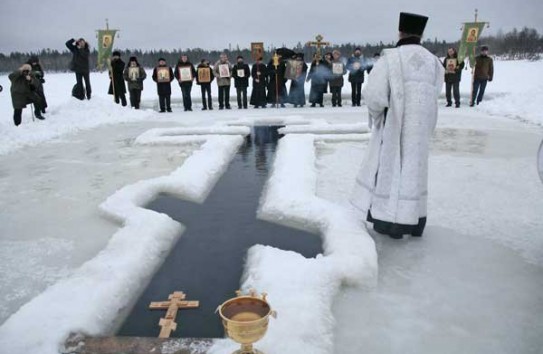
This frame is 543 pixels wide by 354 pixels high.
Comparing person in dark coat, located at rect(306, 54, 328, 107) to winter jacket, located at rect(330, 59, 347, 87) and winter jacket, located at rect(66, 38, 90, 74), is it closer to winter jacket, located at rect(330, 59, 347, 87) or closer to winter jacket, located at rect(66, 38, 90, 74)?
winter jacket, located at rect(330, 59, 347, 87)

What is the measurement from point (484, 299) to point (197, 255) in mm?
2097

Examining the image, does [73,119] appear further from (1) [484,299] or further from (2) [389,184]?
(1) [484,299]

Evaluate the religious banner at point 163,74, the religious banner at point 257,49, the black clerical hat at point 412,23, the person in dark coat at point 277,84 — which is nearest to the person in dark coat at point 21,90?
the religious banner at point 163,74

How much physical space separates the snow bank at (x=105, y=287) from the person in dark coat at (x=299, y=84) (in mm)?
9382

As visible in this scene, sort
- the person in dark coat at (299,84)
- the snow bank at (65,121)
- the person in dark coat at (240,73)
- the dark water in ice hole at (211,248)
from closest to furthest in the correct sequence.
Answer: the dark water in ice hole at (211,248) → the snow bank at (65,121) → the person in dark coat at (240,73) → the person in dark coat at (299,84)

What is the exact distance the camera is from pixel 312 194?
4.75 metres

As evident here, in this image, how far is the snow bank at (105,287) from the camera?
240cm

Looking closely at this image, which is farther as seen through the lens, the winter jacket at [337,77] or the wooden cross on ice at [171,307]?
the winter jacket at [337,77]

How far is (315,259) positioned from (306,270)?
0.20 metres

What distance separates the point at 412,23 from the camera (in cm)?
336

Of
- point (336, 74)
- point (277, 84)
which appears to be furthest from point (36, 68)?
point (336, 74)

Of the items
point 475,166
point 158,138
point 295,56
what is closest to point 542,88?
point 295,56

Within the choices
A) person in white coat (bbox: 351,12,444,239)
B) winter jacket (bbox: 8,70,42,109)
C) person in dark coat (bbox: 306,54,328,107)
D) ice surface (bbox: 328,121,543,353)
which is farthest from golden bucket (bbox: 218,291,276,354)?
person in dark coat (bbox: 306,54,328,107)

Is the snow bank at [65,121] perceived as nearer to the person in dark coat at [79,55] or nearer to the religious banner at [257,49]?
the person in dark coat at [79,55]
